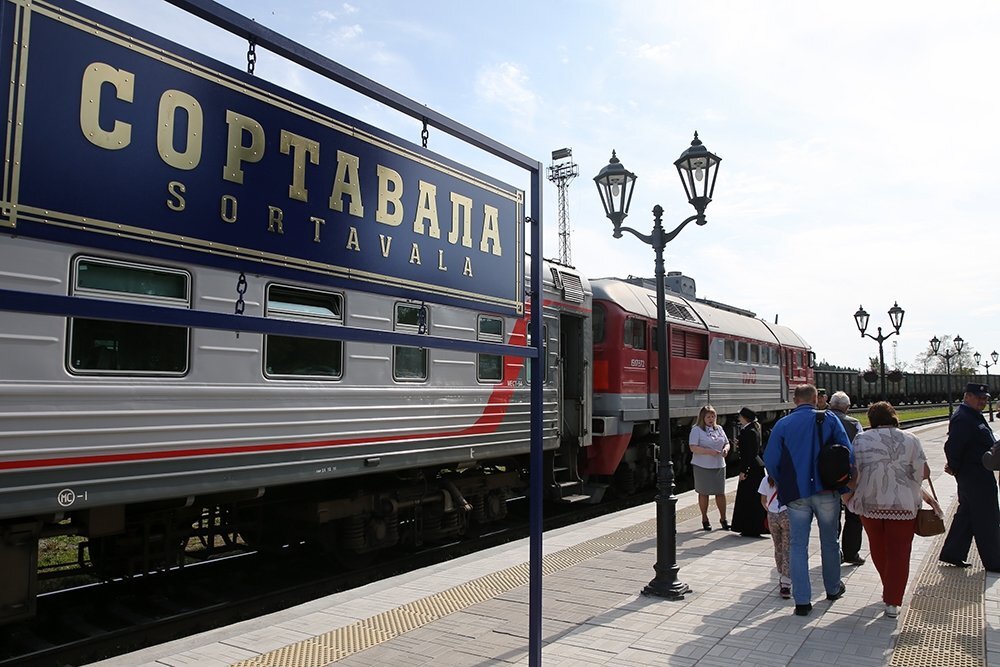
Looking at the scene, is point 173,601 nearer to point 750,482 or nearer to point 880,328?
point 750,482

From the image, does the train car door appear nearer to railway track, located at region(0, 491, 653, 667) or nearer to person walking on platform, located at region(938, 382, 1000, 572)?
railway track, located at region(0, 491, 653, 667)

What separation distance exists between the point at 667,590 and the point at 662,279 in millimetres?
2840

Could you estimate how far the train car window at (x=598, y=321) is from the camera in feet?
42.4

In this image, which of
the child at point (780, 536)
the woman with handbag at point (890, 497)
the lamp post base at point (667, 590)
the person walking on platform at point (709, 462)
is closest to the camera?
the woman with handbag at point (890, 497)

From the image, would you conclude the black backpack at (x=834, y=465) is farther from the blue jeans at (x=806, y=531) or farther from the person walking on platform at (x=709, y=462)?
the person walking on platform at (x=709, y=462)

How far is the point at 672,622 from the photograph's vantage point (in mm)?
5699

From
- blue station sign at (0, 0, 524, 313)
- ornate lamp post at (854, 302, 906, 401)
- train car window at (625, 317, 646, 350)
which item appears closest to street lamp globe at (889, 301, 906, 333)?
ornate lamp post at (854, 302, 906, 401)

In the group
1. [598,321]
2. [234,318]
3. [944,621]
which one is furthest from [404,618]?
[598,321]

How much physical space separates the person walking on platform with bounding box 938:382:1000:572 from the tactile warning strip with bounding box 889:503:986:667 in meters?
0.32

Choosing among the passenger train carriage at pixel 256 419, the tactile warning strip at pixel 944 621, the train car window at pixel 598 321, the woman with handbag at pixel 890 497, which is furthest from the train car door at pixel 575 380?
the woman with handbag at pixel 890 497

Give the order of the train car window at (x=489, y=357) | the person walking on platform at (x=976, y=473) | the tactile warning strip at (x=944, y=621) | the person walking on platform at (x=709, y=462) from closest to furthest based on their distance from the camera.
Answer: the tactile warning strip at (x=944, y=621)
the person walking on platform at (x=976, y=473)
the train car window at (x=489, y=357)
the person walking on platform at (x=709, y=462)

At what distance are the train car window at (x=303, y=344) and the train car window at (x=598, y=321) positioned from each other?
6.52m

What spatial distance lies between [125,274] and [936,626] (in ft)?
21.1

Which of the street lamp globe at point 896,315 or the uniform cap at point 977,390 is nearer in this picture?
the uniform cap at point 977,390
